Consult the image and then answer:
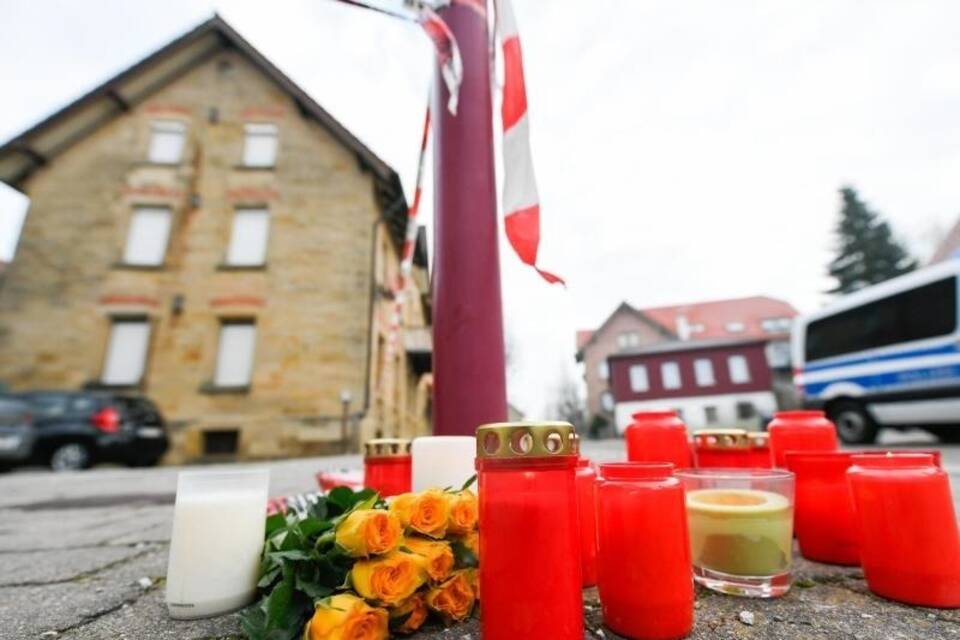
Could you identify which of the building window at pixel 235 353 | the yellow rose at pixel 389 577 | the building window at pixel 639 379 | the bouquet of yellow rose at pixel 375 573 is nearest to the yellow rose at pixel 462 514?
the bouquet of yellow rose at pixel 375 573

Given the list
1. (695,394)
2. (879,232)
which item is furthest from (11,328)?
(879,232)

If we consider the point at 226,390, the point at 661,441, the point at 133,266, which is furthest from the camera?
the point at 133,266

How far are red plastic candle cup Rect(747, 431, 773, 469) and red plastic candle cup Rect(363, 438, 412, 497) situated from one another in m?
1.08

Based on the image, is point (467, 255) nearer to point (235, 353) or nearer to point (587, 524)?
point (587, 524)

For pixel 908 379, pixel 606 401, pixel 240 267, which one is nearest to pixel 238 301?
pixel 240 267

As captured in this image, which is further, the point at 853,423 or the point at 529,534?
the point at 853,423

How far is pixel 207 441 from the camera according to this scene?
29.5 feet

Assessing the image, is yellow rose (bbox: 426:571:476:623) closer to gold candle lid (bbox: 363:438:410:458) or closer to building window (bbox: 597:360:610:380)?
gold candle lid (bbox: 363:438:410:458)

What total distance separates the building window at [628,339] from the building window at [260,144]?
24694mm

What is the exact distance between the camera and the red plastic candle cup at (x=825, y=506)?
116 cm

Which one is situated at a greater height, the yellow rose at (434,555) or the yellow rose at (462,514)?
the yellow rose at (462,514)

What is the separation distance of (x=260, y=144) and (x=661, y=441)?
39.5 feet

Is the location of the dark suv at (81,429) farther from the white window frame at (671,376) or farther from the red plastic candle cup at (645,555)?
the white window frame at (671,376)

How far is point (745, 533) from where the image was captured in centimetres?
97
